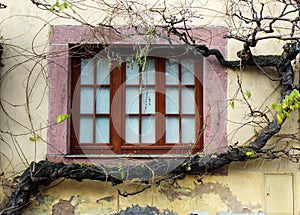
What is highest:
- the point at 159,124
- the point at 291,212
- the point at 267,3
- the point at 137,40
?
the point at 267,3

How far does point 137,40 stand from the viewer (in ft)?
19.1

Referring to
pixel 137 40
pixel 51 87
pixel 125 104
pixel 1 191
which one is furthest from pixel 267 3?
pixel 1 191

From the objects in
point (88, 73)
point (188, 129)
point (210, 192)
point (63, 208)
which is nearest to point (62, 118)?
point (88, 73)

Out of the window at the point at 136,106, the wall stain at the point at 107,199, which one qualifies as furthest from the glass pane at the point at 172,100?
the wall stain at the point at 107,199

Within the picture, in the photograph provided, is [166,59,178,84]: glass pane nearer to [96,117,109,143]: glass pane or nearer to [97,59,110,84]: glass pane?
[97,59,110,84]: glass pane

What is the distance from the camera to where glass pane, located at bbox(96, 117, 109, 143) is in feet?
19.3

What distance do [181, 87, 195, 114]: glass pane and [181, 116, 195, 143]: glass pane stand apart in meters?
0.09

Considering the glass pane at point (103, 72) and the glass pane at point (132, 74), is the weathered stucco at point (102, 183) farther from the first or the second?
the glass pane at point (132, 74)

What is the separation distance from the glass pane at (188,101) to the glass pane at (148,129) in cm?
36

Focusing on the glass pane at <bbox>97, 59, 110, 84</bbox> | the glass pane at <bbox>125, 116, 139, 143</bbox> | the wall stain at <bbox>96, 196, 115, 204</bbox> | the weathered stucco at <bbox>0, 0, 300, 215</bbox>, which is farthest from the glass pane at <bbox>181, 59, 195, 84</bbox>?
the wall stain at <bbox>96, 196, 115, 204</bbox>

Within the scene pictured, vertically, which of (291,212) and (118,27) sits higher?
(118,27)

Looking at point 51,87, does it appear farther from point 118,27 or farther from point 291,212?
point 291,212

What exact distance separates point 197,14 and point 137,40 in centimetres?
70

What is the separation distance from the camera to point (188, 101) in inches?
234
